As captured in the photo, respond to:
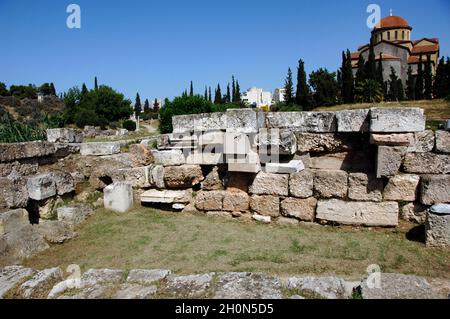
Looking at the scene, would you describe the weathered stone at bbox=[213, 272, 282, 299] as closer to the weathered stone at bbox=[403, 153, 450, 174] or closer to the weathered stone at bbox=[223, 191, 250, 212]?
the weathered stone at bbox=[223, 191, 250, 212]

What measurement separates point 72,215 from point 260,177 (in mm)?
3219

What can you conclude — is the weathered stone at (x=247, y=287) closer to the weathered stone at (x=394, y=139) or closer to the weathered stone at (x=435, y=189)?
the weathered stone at (x=394, y=139)

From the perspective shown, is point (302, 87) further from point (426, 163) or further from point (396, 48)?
point (426, 163)

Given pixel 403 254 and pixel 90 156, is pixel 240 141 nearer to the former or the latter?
pixel 403 254

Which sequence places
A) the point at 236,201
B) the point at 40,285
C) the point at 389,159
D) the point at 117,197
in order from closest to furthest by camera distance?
1. the point at 40,285
2. the point at 389,159
3. the point at 236,201
4. the point at 117,197

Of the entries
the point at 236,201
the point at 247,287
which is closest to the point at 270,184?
the point at 236,201

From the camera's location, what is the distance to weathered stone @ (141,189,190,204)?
236 inches

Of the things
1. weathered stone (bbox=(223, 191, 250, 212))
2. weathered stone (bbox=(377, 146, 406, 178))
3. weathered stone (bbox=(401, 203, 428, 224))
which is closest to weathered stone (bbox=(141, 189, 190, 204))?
weathered stone (bbox=(223, 191, 250, 212))

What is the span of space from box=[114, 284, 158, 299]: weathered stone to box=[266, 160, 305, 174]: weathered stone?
9.44ft

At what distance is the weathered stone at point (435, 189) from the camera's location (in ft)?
15.2

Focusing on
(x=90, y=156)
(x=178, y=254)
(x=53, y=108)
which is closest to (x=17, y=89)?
(x=53, y=108)

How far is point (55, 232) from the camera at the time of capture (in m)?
4.95

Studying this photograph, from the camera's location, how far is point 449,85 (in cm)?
3997
